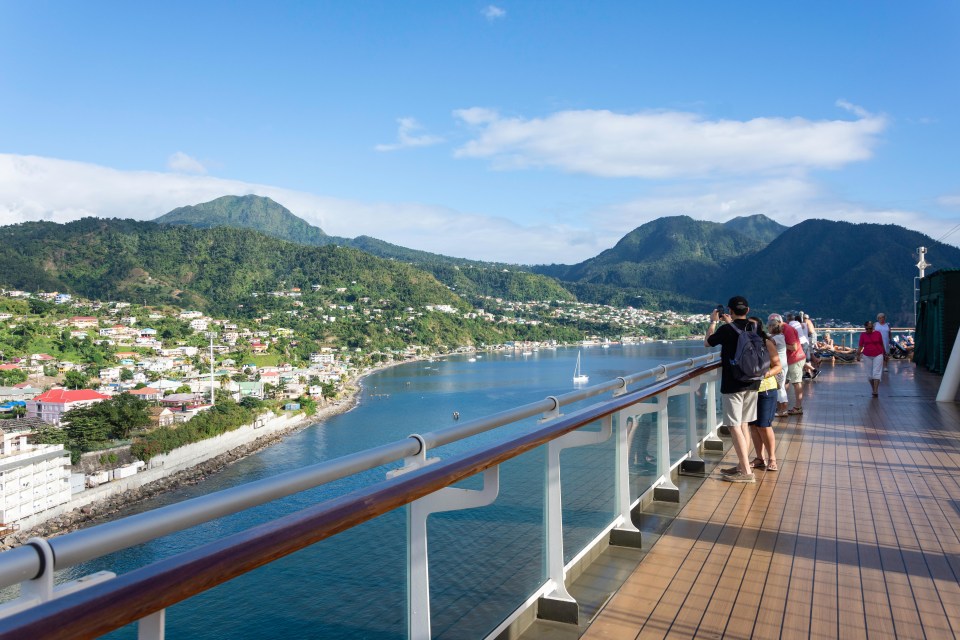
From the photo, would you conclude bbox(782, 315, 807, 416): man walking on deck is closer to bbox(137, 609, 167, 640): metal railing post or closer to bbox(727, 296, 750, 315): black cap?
bbox(727, 296, 750, 315): black cap

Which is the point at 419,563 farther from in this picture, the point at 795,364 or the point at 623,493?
the point at 795,364

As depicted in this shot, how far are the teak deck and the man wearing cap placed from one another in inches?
7.4

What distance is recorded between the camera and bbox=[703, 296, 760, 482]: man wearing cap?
4.70 meters

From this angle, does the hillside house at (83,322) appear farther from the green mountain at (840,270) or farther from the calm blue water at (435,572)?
the green mountain at (840,270)

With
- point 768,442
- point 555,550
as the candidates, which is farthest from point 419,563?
point 768,442

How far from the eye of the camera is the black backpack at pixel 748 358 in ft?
15.3

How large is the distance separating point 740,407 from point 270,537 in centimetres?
445

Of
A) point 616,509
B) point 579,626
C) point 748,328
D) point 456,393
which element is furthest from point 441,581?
point 456,393

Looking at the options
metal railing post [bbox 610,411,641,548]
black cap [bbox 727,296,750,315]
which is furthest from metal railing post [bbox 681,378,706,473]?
metal railing post [bbox 610,411,641,548]

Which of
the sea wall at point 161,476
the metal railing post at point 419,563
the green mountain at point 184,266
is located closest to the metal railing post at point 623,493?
the metal railing post at point 419,563

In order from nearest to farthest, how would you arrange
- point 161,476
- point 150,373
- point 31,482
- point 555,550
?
point 555,550 < point 31,482 < point 161,476 < point 150,373

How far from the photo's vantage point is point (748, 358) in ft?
15.4

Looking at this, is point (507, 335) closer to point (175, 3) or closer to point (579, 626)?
point (175, 3)

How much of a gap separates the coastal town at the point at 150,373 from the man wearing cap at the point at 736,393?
2758 cm
